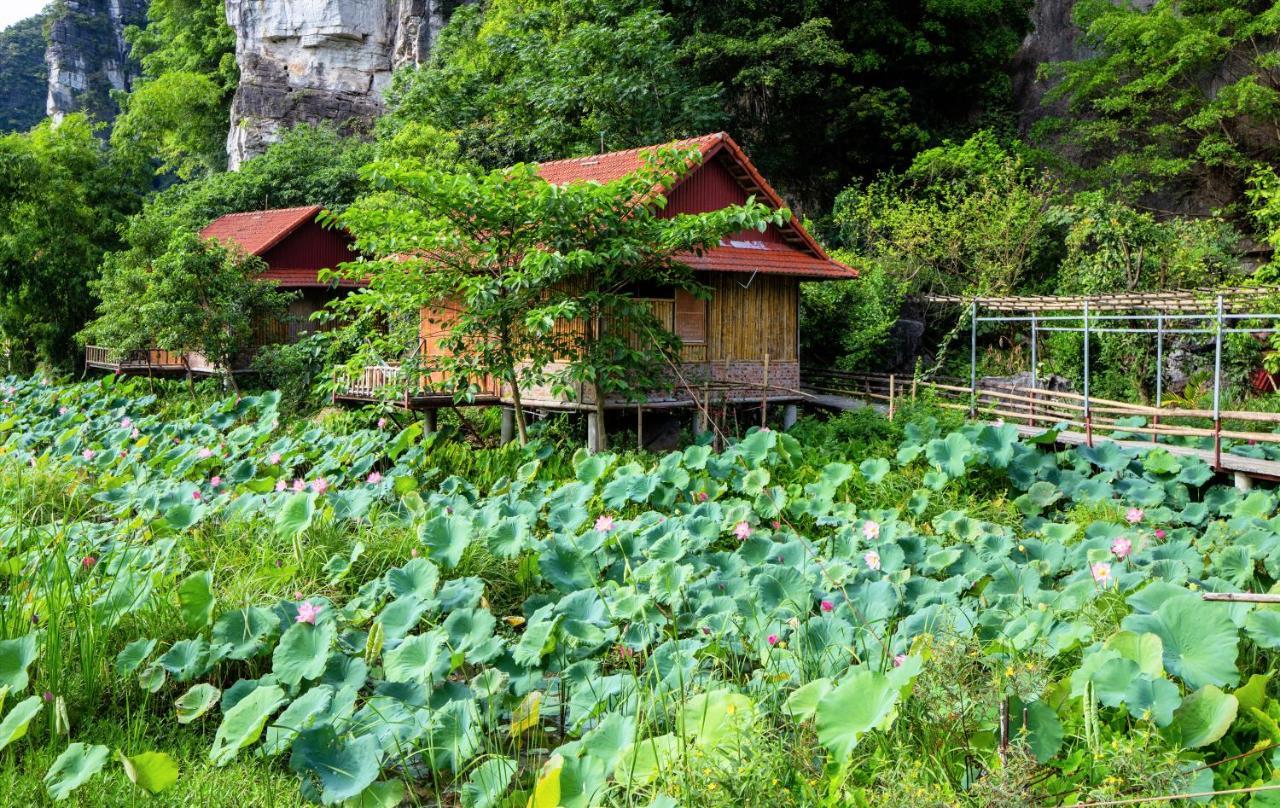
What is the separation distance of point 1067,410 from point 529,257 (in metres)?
9.42

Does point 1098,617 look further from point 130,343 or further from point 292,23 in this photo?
point 292,23

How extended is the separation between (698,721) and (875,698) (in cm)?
62

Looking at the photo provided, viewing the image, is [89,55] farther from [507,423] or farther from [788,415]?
[788,415]

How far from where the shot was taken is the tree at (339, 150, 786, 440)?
10195 millimetres

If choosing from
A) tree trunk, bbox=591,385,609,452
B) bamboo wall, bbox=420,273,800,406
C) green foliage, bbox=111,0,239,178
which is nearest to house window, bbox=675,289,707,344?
bamboo wall, bbox=420,273,800,406

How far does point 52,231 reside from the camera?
836 inches

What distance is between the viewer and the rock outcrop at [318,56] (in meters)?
33.5

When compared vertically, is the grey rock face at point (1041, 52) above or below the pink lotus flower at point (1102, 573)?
above

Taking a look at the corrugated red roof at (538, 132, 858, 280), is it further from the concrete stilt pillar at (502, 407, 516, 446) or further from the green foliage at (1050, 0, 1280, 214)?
the green foliage at (1050, 0, 1280, 214)

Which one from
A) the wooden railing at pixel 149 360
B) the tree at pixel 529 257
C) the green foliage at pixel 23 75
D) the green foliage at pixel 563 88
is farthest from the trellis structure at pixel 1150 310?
the green foliage at pixel 23 75

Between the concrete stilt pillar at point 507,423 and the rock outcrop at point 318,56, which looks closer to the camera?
the concrete stilt pillar at point 507,423

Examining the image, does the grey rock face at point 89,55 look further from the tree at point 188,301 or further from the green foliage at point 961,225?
the green foliage at point 961,225

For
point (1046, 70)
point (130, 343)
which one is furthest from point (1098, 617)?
point (1046, 70)

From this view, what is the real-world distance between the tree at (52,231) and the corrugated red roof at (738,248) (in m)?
12.7
